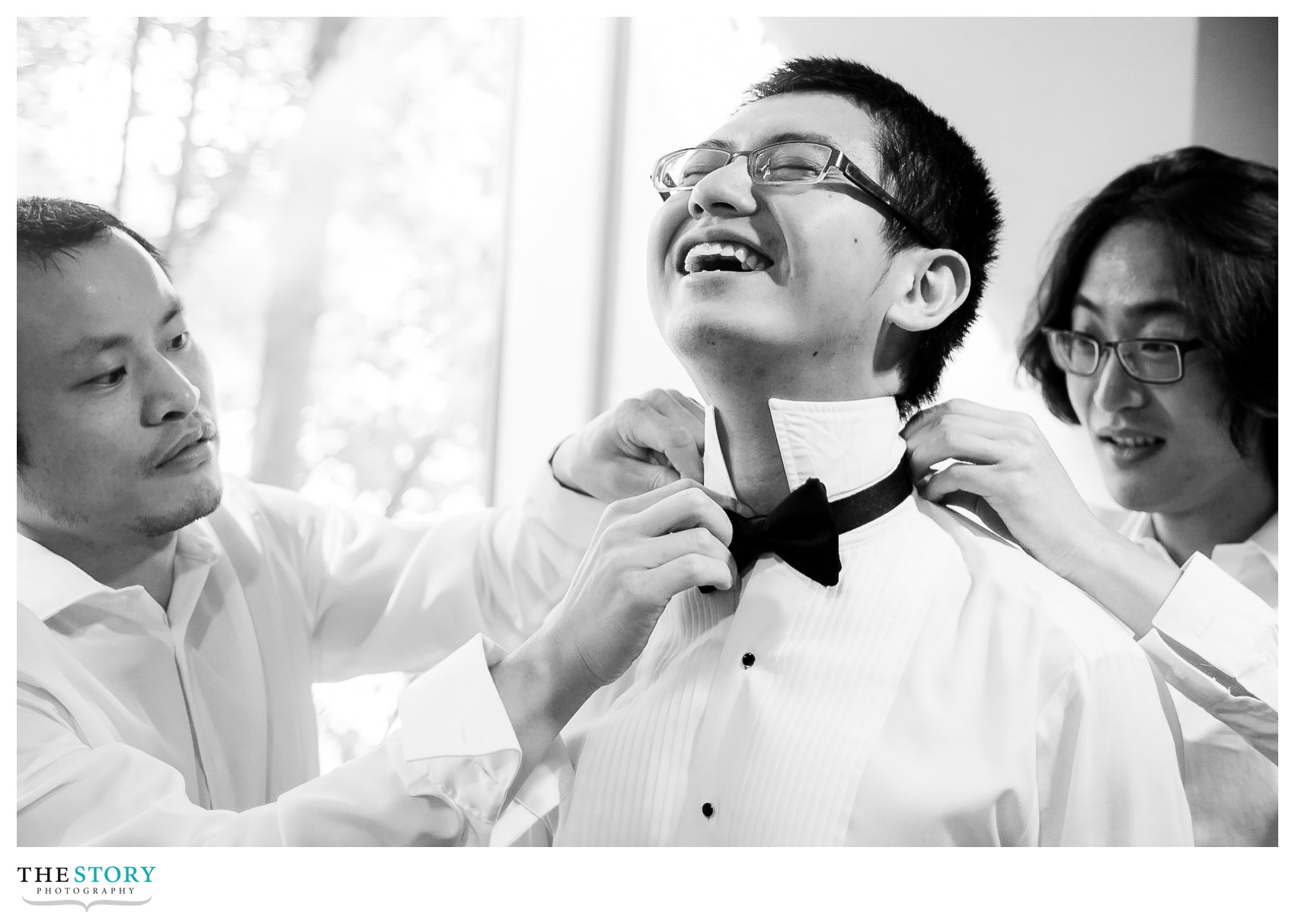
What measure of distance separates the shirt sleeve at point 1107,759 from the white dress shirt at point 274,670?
2.15ft

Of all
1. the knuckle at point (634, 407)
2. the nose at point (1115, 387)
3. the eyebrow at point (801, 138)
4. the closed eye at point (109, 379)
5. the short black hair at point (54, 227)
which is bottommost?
the knuckle at point (634, 407)

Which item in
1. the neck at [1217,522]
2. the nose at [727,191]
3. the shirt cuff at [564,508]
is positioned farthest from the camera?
the shirt cuff at [564,508]

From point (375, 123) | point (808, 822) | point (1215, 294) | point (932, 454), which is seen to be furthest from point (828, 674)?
point (375, 123)

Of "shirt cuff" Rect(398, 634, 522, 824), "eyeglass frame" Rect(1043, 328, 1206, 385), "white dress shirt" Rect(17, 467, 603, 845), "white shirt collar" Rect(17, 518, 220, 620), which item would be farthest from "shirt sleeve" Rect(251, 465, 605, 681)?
"eyeglass frame" Rect(1043, 328, 1206, 385)

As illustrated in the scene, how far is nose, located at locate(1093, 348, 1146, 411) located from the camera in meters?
1.61

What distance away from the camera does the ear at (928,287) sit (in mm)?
1439

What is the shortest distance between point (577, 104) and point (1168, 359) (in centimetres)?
107

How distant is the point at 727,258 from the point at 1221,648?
2.81 ft

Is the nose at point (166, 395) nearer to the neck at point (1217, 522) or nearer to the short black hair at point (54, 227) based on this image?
Answer: the short black hair at point (54, 227)

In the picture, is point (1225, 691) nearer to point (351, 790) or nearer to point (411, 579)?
point (351, 790)

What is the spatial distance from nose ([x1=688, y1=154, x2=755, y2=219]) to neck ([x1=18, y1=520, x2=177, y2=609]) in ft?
3.23

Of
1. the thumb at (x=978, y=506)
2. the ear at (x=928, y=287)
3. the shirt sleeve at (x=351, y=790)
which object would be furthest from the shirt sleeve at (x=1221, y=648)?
the shirt sleeve at (x=351, y=790)

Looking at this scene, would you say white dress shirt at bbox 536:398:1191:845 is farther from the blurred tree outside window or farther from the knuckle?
the blurred tree outside window

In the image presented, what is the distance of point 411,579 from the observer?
6.31 feet
